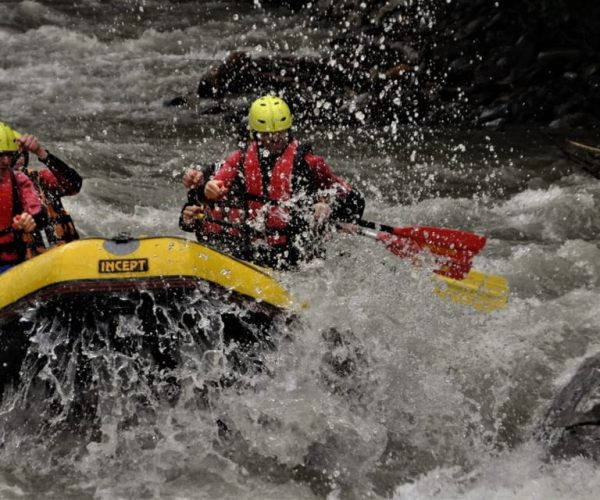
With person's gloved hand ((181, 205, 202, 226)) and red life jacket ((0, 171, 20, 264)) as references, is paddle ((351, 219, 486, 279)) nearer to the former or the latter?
person's gloved hand ((181, 205, 202, 226))

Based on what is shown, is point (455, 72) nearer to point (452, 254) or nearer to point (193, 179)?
point (452, 254)

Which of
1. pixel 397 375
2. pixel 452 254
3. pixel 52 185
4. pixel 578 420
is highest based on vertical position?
pixel 52 185

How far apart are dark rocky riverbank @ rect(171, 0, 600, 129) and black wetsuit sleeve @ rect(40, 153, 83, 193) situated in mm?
6033

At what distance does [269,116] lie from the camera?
5406 millimetres

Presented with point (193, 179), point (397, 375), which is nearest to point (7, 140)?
point (193, 179)

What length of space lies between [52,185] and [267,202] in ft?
5.63

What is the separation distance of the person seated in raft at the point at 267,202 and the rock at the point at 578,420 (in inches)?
68.3

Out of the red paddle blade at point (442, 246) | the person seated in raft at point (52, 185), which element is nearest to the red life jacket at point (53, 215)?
the person seated in raft at point (52, 185)

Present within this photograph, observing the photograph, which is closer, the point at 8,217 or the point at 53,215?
the point at 8,217

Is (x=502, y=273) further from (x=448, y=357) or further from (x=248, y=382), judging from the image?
(x=248, y=382)

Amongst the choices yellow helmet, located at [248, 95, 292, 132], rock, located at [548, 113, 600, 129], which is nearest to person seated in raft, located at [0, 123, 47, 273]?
yellow helmet, located at [248, 95, 292, 132]

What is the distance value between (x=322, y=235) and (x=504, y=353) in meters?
1.41

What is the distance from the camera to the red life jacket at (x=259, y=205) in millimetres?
5309

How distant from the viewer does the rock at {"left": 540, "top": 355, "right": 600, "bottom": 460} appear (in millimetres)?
4137
